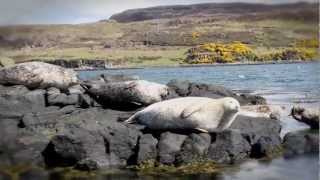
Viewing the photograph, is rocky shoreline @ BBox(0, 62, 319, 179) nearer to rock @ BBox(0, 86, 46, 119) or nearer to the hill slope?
rock @ BBox(0, 86, 46, 119)

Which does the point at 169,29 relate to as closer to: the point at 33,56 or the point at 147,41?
the point at 147,41

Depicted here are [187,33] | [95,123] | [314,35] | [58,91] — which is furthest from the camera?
[58,91]

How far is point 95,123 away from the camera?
5.38 meters

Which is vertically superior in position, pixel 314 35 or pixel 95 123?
pixel 314 35

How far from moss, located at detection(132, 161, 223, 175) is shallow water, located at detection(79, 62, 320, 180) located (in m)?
0.12

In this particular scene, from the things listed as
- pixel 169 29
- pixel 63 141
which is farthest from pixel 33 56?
pixel 169 29

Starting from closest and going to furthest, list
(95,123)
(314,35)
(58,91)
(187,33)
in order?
(314,35) → (187,33) → (95,123) → (58,91)

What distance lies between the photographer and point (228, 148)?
5.21 meters

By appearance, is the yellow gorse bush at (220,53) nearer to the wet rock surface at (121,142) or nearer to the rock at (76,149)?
the wet rock surface at (121,142)

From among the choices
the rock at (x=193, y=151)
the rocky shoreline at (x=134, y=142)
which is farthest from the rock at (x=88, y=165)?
the rock at (x=193, y=151)

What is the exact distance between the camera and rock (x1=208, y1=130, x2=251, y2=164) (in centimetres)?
518

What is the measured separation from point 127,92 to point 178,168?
121 centimetres

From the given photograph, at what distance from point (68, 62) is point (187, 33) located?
102 cm

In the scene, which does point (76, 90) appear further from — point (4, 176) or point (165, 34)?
point (4, 176)
